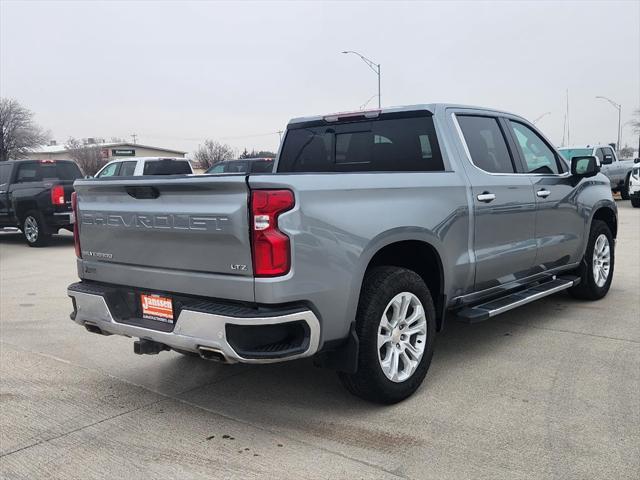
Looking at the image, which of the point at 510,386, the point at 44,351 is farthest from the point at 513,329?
the point at 44,351

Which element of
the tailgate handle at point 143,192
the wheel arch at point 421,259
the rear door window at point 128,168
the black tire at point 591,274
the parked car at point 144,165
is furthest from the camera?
the rear door window at point 128,168

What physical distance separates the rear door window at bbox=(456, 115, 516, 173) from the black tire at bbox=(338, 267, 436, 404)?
53.7 inches

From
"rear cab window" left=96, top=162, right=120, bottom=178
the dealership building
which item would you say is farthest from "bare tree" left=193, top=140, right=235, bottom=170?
"rear cab window" left=96, top=162, right=120, bottom=178

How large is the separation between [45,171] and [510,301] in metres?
12.1

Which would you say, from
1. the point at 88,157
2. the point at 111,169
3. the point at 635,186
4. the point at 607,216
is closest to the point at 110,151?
the point at 88,157

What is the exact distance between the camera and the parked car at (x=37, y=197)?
1302 centimetres

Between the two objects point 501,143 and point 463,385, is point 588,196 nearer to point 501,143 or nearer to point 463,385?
point 501,143

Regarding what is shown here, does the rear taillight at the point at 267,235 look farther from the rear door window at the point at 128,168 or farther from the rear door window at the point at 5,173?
the rear door window at the point at 128,168

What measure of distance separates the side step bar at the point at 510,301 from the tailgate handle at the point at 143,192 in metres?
2.35

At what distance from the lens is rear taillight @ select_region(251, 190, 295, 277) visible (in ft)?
10.3

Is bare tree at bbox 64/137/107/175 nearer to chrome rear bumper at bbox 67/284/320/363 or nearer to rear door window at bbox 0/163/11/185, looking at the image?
rear door window at bbox 0/163/11/185

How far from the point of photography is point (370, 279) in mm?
3768

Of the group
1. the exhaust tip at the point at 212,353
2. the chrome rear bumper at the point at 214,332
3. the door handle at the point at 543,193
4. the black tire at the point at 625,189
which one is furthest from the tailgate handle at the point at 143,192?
the black tire at the point at 625,189

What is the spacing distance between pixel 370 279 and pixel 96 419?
1.95m
